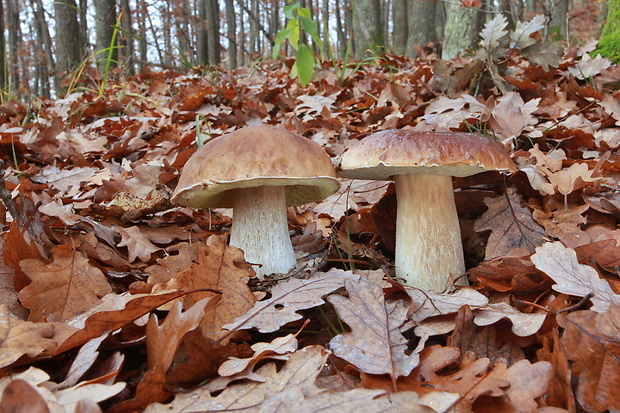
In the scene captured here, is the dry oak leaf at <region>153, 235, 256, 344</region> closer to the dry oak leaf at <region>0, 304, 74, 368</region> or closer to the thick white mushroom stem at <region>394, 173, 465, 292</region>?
the dry oak leaf at <region>0, 304, 74, 368</region>

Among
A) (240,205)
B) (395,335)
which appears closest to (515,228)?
(395,335)

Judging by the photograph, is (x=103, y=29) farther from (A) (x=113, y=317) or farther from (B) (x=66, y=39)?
(A) (x=113, y=317)

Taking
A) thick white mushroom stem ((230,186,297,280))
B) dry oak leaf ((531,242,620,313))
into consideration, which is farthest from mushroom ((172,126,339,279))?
dry oak leaf ((531,242,620,313))

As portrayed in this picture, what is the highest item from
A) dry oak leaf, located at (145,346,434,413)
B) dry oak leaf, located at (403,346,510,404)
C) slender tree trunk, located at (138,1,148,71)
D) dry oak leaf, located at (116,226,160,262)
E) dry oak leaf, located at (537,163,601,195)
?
slender tree trunk, located at (138,1,148,71)

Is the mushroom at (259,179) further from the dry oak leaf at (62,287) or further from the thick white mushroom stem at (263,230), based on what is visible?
the dry oak leaf at (62,287)

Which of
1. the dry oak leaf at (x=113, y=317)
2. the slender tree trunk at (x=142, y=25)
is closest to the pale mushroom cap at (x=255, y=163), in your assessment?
the dry oak leaf at (x=113, y=317)

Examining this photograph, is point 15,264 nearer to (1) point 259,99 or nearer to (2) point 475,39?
(1) point 259,99
